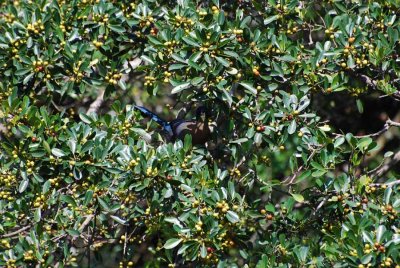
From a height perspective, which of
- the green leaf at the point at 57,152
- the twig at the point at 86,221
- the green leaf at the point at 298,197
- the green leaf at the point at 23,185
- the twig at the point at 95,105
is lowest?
the twig at the point at 95,105

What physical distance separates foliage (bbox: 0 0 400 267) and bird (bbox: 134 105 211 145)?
8cm

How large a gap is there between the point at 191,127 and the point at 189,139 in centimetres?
32

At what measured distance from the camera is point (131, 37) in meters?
3.90

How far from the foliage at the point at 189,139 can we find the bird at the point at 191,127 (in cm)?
8

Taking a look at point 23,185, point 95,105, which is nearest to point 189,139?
point 23,185

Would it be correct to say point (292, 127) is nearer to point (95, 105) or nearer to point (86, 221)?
point (86, 221)

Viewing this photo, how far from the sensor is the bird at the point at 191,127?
12.3 feet

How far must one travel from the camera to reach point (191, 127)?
12.5 ft

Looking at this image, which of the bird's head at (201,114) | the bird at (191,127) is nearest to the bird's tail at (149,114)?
the bird at (191,127)

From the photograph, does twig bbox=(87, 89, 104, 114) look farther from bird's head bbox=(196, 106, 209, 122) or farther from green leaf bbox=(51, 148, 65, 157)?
green leaf bbox=(51, 148, 65, 157)

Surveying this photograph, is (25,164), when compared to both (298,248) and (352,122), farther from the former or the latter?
(352,122)

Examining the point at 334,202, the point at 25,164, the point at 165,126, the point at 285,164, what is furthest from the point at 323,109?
the point at 25,164

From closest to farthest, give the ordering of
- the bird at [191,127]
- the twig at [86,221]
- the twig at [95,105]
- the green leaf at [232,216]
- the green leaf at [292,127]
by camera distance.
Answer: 1. the green leaf at [232,216]
2. the green leaf at [292,127]
3. the twig at [86,221]
4. the bird at [191,127]
5. the twig at [95,105]

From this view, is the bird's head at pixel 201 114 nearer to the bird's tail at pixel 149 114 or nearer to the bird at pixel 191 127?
the bird at pixel 191 127
